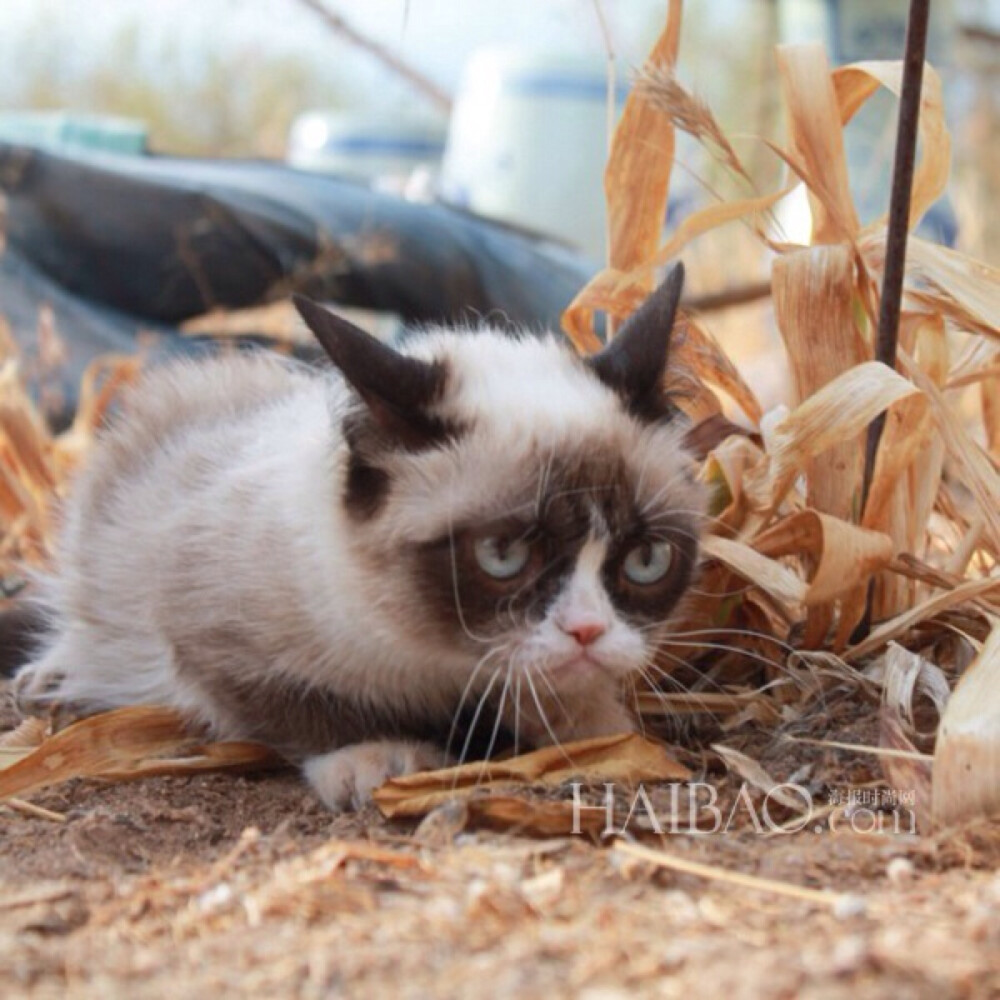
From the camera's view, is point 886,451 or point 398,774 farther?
point 886,451

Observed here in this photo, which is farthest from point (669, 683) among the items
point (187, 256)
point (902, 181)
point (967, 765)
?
point (187, 256)

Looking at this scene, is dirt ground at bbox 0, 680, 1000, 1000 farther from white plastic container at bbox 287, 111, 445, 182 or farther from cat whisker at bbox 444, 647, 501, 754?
white plastic container at bbox 287, 111, 445, 182

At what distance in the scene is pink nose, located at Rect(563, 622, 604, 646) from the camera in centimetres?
191

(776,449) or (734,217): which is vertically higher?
(734,217)

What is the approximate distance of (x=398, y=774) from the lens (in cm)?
213

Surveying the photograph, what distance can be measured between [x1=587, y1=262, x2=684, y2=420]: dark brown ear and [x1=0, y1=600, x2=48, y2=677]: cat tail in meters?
1.44

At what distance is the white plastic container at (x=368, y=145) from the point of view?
9.20 metres

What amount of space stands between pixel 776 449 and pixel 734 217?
0.47 metres

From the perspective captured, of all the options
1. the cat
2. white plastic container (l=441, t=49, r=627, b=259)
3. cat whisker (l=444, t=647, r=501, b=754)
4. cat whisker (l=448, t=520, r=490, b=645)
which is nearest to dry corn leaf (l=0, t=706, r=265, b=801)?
the cat

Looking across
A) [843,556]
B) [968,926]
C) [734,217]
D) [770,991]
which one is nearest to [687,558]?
[843,556]

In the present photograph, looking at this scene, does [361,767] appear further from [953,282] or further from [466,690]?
[953,282]

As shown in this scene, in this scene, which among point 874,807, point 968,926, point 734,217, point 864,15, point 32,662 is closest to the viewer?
point 968,926

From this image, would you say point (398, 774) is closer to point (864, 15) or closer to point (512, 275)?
point (512, 275)

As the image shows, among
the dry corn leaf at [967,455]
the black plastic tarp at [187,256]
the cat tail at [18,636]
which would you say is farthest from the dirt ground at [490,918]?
the black plastic tarp at [187,256]
